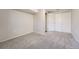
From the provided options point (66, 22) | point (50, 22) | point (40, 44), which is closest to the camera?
point (40, 44)

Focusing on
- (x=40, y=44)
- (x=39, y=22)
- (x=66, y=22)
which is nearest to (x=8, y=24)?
(x=40, y=44)

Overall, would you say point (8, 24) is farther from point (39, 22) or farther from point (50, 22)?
point (50, 22)

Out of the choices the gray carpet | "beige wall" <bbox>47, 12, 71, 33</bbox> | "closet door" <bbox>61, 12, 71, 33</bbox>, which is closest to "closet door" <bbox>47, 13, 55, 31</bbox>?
"beige wall" <bbox>47, 12, 71, 33</bbox>

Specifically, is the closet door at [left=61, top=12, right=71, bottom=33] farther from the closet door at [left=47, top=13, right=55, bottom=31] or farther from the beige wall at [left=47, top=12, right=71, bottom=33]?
Answer: the closet door at [left=47, top=13, right=55, bottom=31]

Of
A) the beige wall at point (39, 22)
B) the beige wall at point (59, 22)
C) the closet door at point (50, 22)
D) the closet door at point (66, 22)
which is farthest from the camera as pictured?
the closet door at point (50, 22)

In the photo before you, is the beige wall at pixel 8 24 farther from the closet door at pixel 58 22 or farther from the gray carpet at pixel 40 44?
the closet door at pixel 58 22

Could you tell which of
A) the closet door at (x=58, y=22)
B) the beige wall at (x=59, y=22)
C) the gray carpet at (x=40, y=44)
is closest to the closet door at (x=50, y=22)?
the beige wall at (x=59, y=22)
